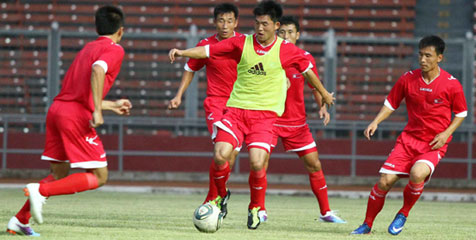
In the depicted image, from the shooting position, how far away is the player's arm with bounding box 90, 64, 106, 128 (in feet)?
20.5

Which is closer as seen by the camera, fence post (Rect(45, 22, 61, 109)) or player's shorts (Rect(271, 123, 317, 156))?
player's shorts (Rect(271, 123, 317, 156))

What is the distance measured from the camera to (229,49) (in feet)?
26.0

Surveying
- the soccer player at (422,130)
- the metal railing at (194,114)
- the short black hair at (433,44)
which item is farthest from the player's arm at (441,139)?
the metal railing at (194,114)

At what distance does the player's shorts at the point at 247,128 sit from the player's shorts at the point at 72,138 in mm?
1526

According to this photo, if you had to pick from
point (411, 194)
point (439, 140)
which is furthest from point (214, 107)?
point (439, 140)

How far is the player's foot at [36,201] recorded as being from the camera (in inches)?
241

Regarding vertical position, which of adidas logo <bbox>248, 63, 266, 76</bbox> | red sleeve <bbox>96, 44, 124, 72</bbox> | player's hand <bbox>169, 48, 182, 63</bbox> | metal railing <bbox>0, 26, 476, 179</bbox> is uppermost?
red sleeve <bbox>96, 44, 124, 72</bbox>

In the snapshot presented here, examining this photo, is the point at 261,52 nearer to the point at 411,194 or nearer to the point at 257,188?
the point at 257,188

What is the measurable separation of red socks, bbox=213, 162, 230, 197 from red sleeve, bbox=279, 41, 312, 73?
3.53 feet

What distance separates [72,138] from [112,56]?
668 millimetres

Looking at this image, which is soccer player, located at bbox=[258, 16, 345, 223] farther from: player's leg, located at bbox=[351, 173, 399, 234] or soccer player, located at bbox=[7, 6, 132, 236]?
soccer player, located at bbox=[7, 6, 132, 236]

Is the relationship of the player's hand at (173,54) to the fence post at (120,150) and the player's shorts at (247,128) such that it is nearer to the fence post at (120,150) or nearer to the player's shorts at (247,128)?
the player's shorts at (247,128)

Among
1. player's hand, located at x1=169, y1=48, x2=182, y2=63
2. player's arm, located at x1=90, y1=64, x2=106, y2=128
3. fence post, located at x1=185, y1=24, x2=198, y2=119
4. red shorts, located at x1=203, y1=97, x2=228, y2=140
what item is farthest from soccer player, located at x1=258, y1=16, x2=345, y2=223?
fence post, located at x1=185, y1=24, x2=198, y2=119

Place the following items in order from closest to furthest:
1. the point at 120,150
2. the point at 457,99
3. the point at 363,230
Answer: the point at 363,230
the point at 457,99
the point at 120,150
